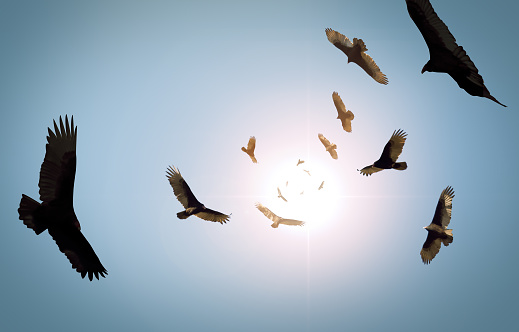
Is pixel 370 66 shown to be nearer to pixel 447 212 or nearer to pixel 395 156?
pixel 395 156

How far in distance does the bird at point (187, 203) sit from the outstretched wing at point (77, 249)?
284cm

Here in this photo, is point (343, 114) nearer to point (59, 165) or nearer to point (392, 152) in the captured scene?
point (392, 152)

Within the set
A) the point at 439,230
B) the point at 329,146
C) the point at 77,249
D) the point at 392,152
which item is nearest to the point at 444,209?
the point at 439,230

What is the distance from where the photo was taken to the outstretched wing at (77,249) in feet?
47.2

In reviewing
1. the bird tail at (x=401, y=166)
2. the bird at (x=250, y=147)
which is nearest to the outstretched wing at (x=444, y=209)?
the bird tail at (x=401, y=166)

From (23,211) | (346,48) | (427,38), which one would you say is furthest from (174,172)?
(427,38)

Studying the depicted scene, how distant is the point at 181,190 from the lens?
1717 centimetres

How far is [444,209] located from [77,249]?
11396 millimetres

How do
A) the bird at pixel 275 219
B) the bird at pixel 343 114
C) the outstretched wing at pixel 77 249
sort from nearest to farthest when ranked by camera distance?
1. the outstretched wing at pixel 77 249
2. the bird at pixel 343 114
3. the bird at pixel 275 219

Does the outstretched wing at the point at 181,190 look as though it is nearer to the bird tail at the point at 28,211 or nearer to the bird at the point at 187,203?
the bird at the point at 187,203

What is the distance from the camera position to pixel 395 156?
1608 centimetres

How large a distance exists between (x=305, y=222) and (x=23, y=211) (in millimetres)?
9719

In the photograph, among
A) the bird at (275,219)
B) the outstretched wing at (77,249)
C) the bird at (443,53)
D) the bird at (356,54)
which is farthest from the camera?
the bird at (275,219)

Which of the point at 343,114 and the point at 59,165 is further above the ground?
the point at 343,114
